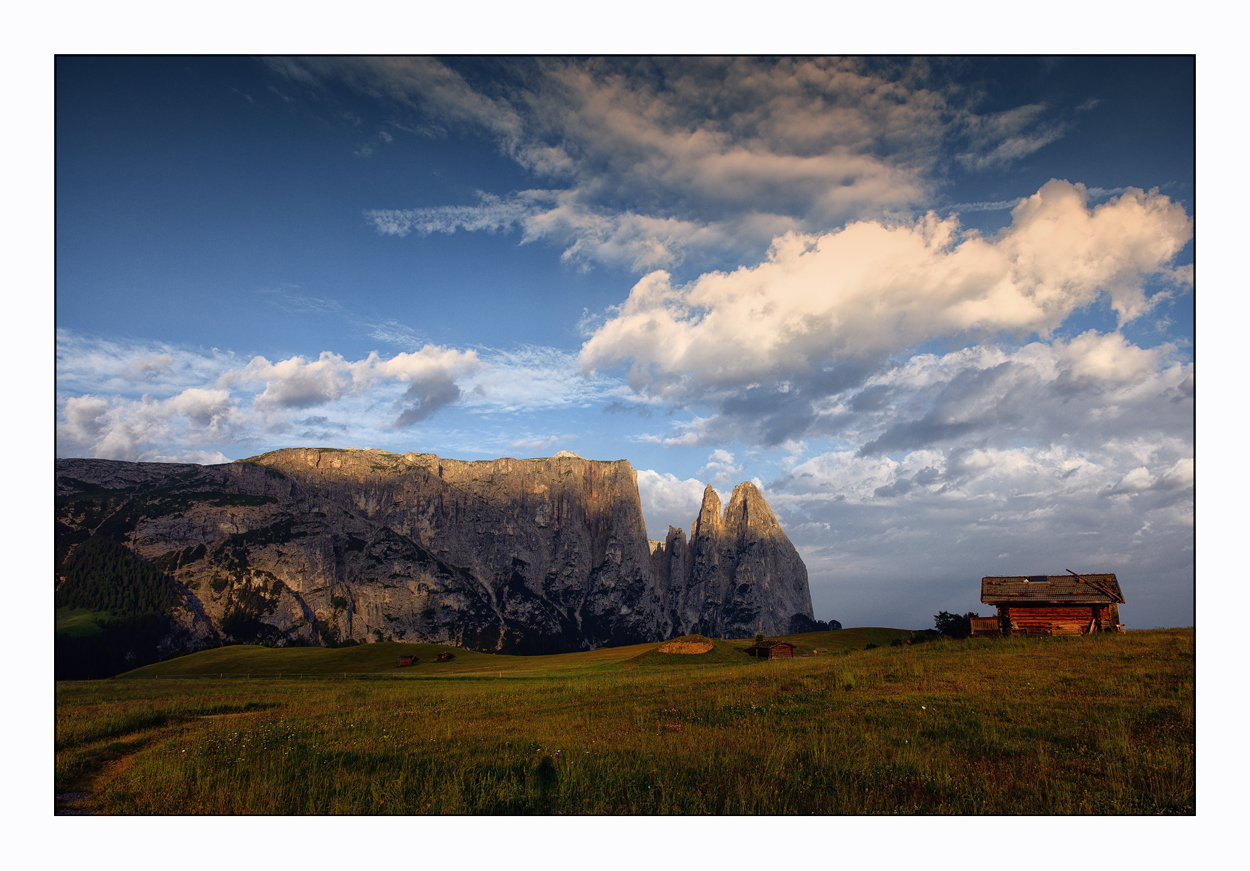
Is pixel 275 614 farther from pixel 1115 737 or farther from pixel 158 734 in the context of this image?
pixel 1115 737

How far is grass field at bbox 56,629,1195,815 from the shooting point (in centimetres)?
953

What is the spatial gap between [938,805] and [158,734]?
2207 centimetres

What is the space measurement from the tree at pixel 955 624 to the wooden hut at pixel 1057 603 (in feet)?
8.94

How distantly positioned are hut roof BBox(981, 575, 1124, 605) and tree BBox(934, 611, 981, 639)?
3056 mm

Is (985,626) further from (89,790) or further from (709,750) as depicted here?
(89,790)

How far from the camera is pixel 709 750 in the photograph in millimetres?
12211

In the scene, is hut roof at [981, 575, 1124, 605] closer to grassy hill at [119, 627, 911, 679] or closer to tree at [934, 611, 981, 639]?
tree at [934, 611, 981, 639]

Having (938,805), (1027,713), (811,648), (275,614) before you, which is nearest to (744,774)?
(938,805)

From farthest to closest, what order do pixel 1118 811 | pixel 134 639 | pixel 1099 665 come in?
pixel 134 639
pixel 1099 665
pixel 1118 811

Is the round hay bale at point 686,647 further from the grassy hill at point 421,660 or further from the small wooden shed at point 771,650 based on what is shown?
the small wooden shed at point 771,650

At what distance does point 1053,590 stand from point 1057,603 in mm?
1036

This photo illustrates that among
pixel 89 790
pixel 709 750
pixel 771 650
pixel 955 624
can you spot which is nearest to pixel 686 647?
pixel 771 650

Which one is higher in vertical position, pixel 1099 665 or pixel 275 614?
pixel 1099 665

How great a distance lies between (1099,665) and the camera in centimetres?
2208
